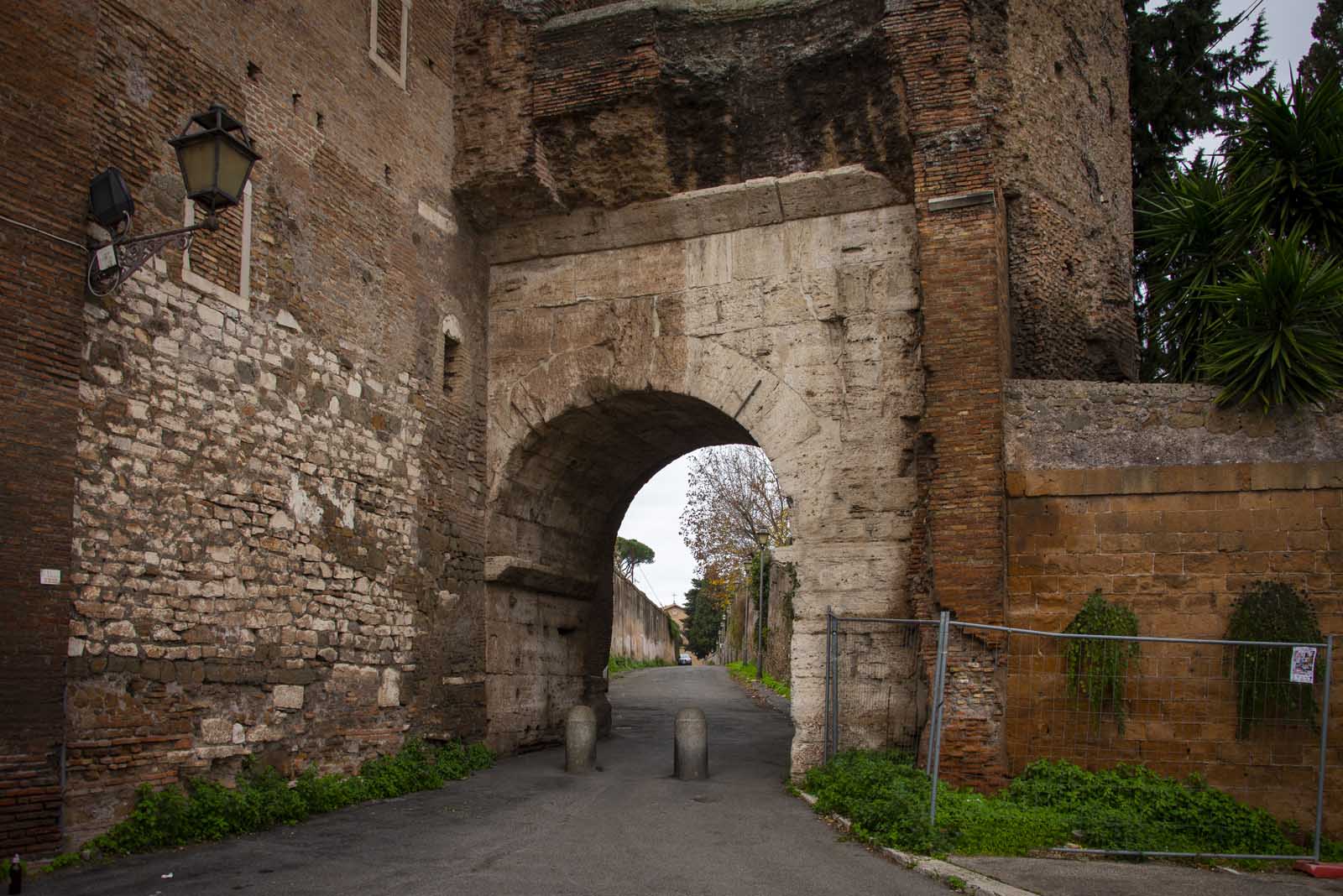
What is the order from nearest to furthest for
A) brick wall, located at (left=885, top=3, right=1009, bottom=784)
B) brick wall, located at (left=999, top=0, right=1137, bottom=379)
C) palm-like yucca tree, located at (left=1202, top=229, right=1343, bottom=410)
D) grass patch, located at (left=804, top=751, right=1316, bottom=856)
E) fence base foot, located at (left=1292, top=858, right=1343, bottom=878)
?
1. fence base foot, located at (left=1292, top=858, right=1343, bottom=878)
2. grass patch, located at (left=804, top=751, right=1316, bottom=856)
3. palm-like yucca tree, located at (left=1202, top=229, right=1343, bottom=410)
4. brick wall, located at (left=885, top=3, right=1009, bottom=784)
5. brick wall, located at (left=999, top=0, right=1137, bottom=379)

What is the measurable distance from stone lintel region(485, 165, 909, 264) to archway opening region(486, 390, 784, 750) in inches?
68.8

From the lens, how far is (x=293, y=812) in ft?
28.2

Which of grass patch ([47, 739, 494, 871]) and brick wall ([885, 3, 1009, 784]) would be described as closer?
grass patch ([47, 739, 494, 871])

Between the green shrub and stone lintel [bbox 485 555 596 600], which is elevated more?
stone lintel [bbox 485 555 596 600]

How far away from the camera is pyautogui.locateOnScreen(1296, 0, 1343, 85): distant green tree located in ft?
64.2

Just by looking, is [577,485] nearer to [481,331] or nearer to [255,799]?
[481,331]

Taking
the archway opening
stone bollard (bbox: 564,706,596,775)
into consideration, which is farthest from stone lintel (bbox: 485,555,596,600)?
stone bollard (bbox: 564,706,596,775)

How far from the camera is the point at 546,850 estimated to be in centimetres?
765

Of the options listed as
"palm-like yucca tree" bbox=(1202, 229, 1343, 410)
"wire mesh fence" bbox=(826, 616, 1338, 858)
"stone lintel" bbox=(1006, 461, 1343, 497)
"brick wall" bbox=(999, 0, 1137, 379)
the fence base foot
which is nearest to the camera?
the fence base foot

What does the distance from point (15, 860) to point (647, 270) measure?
8.00 metres

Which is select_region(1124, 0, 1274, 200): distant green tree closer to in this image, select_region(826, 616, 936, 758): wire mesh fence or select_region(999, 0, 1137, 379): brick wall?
select_region(999, 0, 1137, 379): brick wall

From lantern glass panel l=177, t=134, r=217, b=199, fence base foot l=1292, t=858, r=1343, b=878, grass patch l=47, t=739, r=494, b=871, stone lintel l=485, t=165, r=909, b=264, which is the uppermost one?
stone lintel l=485, t=165, r=909, b=264

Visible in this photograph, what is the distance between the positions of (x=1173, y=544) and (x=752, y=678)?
906 inches

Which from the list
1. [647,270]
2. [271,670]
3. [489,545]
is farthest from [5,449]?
[647,270]
